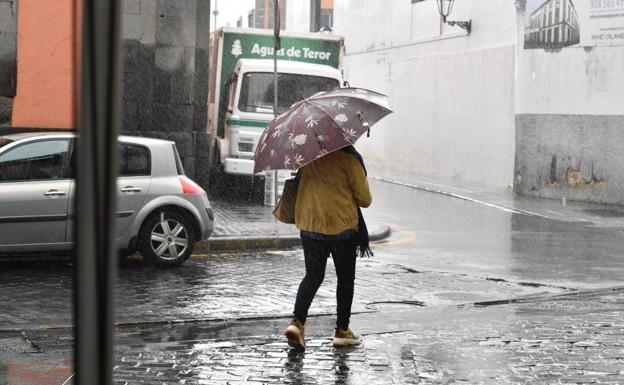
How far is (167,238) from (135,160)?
0.91m

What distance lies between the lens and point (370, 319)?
902 centimetres

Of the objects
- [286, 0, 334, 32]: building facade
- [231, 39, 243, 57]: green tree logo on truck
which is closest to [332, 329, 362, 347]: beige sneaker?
[231, 39, 243, 57]: green tree logo on truck

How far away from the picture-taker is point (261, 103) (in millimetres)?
20453

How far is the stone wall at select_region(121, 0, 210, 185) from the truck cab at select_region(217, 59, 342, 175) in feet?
5.68

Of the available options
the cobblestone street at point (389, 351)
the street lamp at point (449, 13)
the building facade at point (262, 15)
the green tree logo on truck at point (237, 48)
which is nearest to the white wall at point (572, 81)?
the street lamp at point (449, 13)

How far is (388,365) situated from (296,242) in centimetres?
715

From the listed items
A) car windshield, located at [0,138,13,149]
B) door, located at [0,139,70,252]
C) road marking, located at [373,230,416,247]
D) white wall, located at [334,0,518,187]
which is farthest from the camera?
white wall, located at [334,0,518,187]

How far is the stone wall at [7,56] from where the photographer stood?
54.3 ft

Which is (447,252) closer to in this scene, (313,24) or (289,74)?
(289,74)

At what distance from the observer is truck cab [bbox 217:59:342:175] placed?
20.1 meters

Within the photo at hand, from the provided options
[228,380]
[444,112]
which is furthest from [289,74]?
[228,380]

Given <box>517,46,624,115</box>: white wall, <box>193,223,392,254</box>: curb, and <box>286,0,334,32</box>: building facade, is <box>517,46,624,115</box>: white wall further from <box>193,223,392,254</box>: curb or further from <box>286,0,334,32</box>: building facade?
<box>286,0,334,32</box>: building facade

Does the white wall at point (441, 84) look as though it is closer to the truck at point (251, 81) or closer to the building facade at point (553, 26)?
the building facade at point (553, 26)

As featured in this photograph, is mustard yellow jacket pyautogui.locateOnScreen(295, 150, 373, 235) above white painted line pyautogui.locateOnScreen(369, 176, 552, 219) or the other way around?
above
